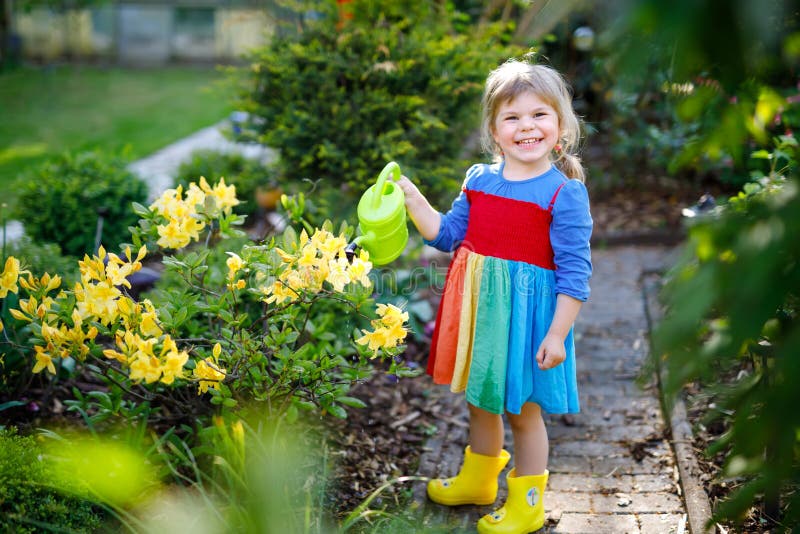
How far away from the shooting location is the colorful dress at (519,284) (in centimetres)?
228

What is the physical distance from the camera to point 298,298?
2.16 m

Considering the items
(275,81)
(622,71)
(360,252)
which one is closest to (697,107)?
(622,71)

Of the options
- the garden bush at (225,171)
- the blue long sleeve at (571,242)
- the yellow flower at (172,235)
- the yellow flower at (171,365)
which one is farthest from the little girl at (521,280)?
the garden bush at (225,171)

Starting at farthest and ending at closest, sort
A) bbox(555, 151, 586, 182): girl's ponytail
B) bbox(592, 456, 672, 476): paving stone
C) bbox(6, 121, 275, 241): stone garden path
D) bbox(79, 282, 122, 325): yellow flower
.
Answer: bbox(6, 121, 275, 241): stone garden path → bbox(592, 456, 672, 476): paving stone → bbox(555, 151, 586, 182): girl's ponytail → bbox(79, 282, 122, 325): yellow flower

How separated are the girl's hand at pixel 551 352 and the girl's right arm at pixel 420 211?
1.77 ft

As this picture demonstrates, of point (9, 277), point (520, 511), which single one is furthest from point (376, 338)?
point (9, 277)

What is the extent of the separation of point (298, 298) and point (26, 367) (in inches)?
49.9

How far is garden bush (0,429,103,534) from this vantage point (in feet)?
6.21

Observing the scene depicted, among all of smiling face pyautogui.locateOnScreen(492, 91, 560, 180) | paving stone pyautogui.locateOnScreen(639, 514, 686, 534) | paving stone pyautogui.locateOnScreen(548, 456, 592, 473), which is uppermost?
smiling face pyautogui.locateOnScreen(492, 91, 560, 180)

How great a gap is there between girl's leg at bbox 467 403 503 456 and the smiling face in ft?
2.77

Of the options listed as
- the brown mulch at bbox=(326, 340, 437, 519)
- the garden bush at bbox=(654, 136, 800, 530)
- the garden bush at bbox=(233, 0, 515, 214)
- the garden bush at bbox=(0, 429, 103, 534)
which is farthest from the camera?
the garden bush at bbox=(233, 0, 515, 214)

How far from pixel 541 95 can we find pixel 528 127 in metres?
0.11

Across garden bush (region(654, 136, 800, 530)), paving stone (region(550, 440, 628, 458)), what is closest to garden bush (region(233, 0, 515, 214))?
paving stone (region(550, 440, 628, 458))

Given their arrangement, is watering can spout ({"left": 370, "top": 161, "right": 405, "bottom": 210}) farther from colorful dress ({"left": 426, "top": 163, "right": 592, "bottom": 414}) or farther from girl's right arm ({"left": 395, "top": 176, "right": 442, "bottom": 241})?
colorful dress ({"left": 426, "top": 163, "right": 592, "bottom": 414})
